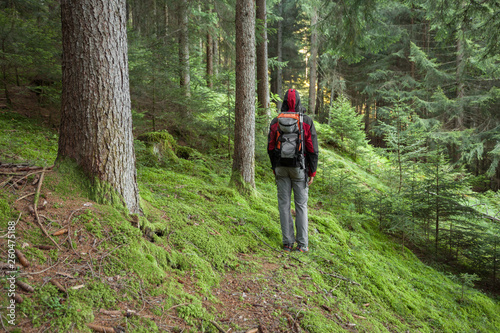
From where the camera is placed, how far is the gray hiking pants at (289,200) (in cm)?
436

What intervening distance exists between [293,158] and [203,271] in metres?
2.04

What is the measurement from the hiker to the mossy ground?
1.33ft

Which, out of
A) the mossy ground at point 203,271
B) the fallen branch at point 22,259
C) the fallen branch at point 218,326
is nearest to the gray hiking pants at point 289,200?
the mossy ground at point 203,271

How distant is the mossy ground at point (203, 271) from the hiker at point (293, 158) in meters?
0.40

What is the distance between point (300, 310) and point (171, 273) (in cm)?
140

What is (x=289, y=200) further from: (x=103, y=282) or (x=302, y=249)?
(x=103, y=282)

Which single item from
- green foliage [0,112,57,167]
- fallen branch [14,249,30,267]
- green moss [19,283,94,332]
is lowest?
green moss [19,283,94,332]

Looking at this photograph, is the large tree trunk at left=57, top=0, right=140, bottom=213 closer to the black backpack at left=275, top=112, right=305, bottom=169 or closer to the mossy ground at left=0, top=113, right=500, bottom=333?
the mossy ground at left=0, top=113, right=500, bottom=333

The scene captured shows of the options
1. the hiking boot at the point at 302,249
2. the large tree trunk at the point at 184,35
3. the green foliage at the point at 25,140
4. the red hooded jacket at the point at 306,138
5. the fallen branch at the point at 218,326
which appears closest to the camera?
the fallen branch at the point at 218,326

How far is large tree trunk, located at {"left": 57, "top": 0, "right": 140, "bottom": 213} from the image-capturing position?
2836mm

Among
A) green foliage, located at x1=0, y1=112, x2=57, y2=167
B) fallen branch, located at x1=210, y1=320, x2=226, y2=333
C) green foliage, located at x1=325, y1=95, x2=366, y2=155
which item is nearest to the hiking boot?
fallen branch, located at x1=210, y1=320, x2=226, y2=333

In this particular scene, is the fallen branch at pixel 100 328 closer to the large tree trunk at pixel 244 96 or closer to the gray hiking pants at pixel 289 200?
the gray hiking pants at pixel 289 200

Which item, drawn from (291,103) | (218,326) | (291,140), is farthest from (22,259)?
(291,103)

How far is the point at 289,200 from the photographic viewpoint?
445 centimetres
